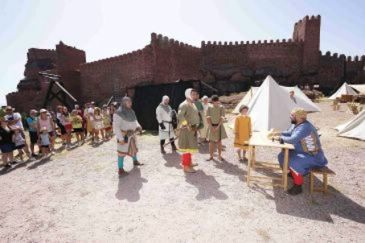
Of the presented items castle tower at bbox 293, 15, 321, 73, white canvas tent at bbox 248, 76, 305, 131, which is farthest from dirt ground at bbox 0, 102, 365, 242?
castle tower at bbox 293, 15, 321, 73

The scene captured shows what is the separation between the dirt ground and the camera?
9.29 feet

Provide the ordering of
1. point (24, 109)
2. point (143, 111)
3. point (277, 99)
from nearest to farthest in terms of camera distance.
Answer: point (277, 99) → point (143, 111) → point (24, 109)

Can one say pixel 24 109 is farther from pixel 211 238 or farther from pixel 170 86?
pixel 211 238

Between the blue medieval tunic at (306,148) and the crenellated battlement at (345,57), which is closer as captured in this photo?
the blue medieval tunic at (306,148)

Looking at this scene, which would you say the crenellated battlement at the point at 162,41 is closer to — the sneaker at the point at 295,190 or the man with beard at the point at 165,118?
the man with beard at the point at 165,118

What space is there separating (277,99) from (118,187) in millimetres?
6271

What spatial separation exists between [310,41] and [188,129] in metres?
24.6

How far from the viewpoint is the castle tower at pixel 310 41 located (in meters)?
23.2

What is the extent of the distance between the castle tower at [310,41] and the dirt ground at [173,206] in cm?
2160

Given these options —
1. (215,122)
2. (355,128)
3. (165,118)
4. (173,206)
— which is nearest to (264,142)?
(215,122)

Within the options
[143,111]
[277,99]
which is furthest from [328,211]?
[143,111]

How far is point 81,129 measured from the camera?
8.41 meters

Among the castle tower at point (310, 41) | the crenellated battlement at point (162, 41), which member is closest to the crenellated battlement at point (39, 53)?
the crenellated battlement at point (162, 41)

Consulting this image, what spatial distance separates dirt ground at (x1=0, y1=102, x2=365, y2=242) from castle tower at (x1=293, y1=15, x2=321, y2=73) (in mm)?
21604
